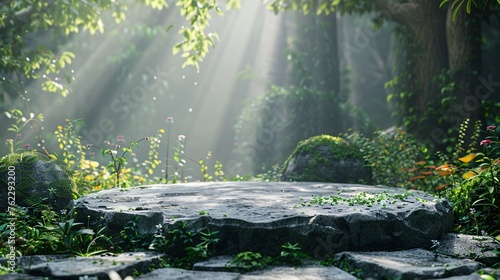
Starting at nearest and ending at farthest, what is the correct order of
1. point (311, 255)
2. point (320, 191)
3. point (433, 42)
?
point (311, 255) → point (320, 191) → point (433, 42)

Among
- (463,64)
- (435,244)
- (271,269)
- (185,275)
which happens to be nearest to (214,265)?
(185,275)

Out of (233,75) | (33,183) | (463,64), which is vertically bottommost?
(33,183)

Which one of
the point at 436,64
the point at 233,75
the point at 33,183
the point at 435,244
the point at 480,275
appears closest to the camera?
the point at 480,275

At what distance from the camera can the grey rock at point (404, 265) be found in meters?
3.78

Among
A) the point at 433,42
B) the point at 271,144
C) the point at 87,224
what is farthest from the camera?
the point at 271,144

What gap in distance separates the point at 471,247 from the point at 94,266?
3.03m

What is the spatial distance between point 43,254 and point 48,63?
6141 mm

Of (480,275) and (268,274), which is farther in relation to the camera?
(268,274)

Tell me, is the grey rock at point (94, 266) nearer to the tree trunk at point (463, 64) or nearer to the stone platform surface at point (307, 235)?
the stone platform surface at point (307, 235)

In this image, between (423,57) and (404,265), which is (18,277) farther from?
(423,57)

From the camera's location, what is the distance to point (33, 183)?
234 inches

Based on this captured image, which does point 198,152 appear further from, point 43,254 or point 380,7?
point 43,254

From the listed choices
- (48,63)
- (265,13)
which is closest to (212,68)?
(265,13)

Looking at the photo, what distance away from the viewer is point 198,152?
691 inches
